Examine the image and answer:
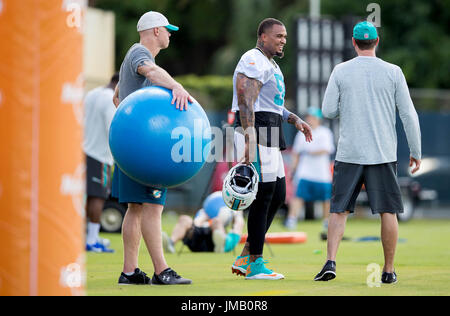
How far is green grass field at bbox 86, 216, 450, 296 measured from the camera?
6.81 metres

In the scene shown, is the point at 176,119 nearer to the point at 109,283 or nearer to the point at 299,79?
the point at 109,283

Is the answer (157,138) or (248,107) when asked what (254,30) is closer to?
(248,107)

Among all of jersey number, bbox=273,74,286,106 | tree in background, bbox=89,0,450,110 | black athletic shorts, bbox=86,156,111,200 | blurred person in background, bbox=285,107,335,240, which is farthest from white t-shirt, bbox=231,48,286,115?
tree in background, bbox=89,0,450,110

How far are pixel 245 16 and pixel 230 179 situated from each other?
3034 centimetres

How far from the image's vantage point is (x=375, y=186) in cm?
759

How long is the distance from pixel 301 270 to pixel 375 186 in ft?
5.21

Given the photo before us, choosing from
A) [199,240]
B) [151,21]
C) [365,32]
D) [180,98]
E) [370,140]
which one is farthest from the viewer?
[199,240]

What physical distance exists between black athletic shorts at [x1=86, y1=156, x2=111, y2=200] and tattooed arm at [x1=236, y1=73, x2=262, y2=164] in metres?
4.24

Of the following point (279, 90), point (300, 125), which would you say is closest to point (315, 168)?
point (300, 125)

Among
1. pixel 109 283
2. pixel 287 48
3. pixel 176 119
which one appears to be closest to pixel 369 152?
pixel 176 119

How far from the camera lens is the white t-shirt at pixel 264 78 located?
7.72 metres

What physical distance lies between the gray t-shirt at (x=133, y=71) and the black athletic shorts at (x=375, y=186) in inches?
72.9

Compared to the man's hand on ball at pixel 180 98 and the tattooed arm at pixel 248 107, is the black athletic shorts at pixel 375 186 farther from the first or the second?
the man's hand on ball at pixel 180 98

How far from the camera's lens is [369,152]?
297 inches
